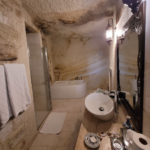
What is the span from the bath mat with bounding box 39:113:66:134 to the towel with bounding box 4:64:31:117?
100 cm

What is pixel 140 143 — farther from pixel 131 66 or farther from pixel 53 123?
pixel 53 123

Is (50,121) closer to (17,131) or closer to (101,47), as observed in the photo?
(17,131)

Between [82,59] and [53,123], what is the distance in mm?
2821

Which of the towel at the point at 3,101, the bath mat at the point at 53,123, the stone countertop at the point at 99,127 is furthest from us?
the bath mat at the point at 53,123

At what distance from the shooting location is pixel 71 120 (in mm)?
2119

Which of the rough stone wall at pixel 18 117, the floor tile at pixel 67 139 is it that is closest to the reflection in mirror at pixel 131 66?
the floor tile at pixel 67 139

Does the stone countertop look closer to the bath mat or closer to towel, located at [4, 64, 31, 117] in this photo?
towel, located at [4, 64, 31, 117]

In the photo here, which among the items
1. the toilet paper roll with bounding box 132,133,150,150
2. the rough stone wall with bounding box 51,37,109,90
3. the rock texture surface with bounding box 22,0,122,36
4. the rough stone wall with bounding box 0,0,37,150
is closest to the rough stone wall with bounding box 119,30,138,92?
the toilet paper roll with bounding box 132,133,150,150

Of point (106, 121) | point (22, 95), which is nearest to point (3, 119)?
point (22, 95)

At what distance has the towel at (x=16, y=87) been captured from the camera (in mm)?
1021

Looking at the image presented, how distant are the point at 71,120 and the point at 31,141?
2.92ft

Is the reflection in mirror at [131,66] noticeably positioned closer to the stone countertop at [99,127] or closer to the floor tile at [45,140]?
the stone countertop at [99,127]

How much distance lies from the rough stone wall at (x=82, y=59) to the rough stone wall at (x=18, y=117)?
2609 mm

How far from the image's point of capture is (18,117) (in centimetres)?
126
